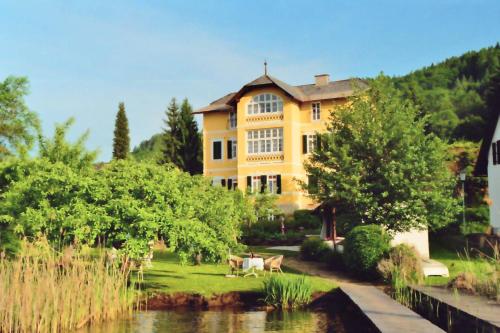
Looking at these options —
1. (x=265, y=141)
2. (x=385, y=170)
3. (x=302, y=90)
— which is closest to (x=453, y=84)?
(x=302, y=90)

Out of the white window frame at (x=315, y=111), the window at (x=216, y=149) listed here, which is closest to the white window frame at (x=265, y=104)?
the white window frame at (x=315, y=111)

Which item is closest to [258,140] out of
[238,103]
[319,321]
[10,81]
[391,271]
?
[238,103]

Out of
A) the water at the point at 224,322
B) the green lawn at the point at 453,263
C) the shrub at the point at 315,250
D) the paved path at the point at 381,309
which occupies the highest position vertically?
the shrub at the point at 315,250

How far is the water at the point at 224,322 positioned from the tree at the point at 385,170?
10098mm

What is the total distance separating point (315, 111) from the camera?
47.1 m

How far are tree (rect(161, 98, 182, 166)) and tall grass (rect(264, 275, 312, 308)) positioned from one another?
3695 cm

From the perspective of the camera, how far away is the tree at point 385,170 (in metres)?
25.2

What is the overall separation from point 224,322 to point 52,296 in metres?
4.53

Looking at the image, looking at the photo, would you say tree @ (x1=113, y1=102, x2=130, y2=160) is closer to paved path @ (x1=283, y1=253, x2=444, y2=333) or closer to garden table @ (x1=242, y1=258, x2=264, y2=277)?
garden table @ (x1=242, y1=258, x2=264, y2=277)

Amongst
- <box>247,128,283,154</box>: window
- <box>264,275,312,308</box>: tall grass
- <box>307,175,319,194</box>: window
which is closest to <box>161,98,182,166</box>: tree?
<box>247,128,283,154</box>: window

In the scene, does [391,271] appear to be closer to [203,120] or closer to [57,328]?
[57,328]

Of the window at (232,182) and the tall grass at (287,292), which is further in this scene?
the window at (232,182)

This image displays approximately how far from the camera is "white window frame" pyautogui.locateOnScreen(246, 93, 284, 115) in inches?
1822

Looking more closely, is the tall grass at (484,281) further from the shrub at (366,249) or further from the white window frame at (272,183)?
the white window frame at (272,183)
